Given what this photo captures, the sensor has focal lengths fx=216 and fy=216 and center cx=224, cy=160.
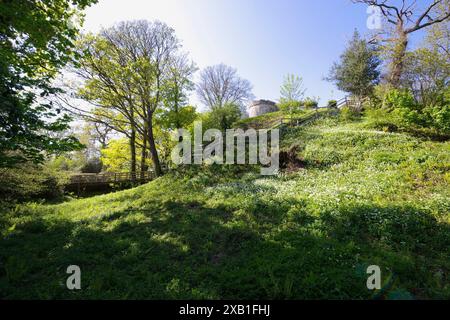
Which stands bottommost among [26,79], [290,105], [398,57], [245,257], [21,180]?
[245,257]

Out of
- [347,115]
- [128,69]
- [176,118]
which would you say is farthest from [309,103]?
[128,69]

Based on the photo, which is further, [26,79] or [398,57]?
[398,57]

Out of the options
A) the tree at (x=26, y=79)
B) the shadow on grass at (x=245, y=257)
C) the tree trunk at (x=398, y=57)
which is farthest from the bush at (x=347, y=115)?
the tree at (x=26, y=79)

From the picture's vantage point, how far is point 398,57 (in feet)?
66.0

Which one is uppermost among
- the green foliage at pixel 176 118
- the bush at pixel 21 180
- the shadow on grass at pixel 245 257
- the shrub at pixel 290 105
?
the shrub at pixel 290 105

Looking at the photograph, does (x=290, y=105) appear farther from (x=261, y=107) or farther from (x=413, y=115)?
(x=261, y=107)

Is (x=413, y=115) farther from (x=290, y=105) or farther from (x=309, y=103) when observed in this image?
A: (x=309, y=103)

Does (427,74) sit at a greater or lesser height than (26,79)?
greater

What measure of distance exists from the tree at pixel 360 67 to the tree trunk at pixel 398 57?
16.2ft

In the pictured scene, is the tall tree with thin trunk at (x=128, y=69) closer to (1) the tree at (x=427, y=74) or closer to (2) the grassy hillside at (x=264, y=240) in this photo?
(2) the grassy hillside at (x=264, y=240)

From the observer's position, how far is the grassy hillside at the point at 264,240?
4500 millimetres

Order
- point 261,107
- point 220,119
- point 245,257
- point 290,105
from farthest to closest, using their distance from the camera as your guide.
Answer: point 261,107 < point 290,105 < point 220,119 < point 245,257

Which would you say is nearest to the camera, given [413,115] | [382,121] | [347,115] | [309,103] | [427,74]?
[413,115]
